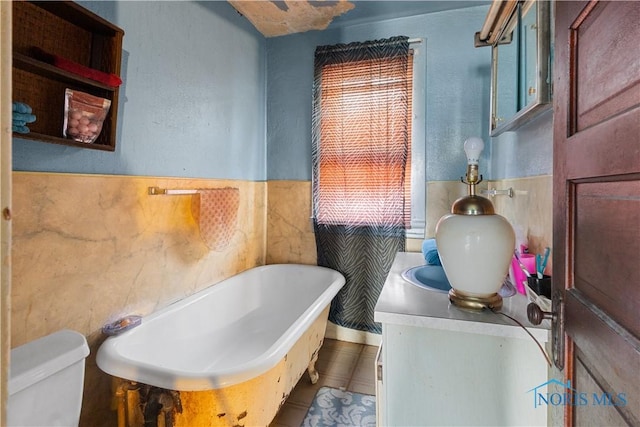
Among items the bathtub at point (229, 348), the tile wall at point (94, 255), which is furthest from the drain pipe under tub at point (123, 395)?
the tile wall at point (94, 255)

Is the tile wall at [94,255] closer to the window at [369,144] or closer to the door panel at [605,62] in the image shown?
the window at [369,144]

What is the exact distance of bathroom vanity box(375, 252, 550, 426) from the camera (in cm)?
85

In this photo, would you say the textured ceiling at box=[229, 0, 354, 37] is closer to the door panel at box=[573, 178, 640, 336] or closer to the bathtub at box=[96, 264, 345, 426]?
the bathtub at box=[96, 264, 345, 426]

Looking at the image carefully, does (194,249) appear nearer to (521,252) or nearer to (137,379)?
(137,379)

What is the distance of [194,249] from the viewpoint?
1854mm

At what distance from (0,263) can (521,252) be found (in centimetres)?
142

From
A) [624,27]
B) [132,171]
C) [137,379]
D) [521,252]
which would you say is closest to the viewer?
[624,27]

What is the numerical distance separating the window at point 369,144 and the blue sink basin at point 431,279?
80 centimetres

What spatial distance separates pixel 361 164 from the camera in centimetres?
228

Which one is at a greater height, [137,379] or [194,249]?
[194,249]

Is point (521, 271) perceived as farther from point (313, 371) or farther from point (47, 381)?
point (47, 381)

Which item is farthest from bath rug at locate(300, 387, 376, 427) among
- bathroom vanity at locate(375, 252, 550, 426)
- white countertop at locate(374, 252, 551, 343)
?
white countertop at locate(374, 252, 551, 343)

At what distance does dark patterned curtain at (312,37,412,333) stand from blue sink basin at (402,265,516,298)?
770 millimetres

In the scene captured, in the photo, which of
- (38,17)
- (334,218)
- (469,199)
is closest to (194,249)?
(334,218)
